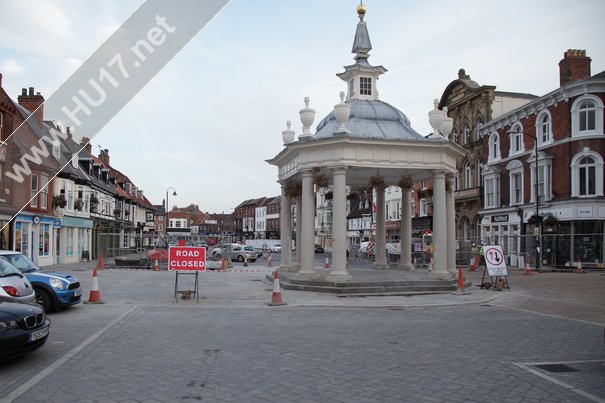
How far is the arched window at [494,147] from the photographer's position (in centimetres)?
4325

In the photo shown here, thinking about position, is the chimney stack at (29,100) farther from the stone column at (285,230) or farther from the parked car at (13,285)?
the parked car at (13,285)

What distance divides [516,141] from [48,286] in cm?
3687

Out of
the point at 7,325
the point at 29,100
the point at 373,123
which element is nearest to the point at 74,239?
the point at 29,100

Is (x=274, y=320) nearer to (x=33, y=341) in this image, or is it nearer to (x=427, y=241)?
(x=33, y=341)

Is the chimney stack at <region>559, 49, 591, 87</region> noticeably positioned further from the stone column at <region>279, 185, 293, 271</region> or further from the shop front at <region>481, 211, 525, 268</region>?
the stone column at <region>279, 185, 293, 271</region>

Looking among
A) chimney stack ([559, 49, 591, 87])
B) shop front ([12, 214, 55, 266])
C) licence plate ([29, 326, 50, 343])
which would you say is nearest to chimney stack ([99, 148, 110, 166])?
shop front ([12, 214, 55, 266])

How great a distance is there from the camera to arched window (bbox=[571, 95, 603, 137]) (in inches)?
1305

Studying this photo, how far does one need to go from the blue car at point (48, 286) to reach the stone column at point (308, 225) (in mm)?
7897

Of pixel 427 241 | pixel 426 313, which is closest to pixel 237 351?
pixel 426 313

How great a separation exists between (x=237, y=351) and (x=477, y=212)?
41.8 metres

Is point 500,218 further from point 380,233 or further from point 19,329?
point 19,329

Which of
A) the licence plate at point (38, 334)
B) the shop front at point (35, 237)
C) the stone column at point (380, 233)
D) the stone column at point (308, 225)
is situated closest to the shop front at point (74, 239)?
the shop front at point (35, 237)

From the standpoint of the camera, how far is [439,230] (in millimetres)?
18797

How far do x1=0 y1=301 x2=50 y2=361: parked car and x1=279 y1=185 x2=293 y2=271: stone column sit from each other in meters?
14.6
